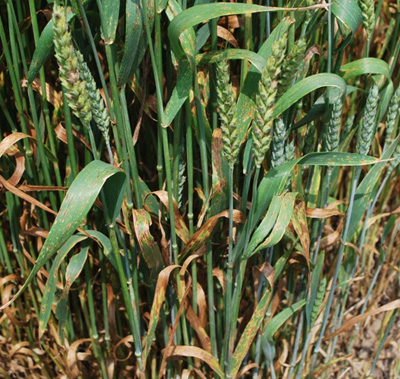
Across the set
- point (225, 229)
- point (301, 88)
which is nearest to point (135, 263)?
point (225, 229)

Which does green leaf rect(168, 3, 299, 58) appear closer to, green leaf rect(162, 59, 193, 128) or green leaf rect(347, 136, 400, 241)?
green leaf rect(162, 59, 193, 128)

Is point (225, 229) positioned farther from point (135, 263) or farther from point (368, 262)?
point (368, 262)

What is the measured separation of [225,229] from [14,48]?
58cm

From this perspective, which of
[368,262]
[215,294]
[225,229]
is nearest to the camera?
[225,229]

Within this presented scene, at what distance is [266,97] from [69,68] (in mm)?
293

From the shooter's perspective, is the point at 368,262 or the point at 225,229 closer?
the point at 225,229

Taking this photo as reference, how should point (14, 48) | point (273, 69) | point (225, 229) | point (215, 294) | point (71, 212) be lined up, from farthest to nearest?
point (215, 294) < point (225, 229) < point (14, 48) < point (71, 212) < point (273, 69)

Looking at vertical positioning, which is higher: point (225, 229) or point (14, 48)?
point (14, 48)

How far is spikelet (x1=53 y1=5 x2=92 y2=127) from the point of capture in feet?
2.20

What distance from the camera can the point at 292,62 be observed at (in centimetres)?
76

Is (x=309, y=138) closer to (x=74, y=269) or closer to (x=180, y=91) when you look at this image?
(x=180, y=91)

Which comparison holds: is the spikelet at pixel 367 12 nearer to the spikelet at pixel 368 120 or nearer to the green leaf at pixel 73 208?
the spikelet at pixel 368 120

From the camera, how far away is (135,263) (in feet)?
3.36

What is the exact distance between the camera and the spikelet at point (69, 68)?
0.67 meters
